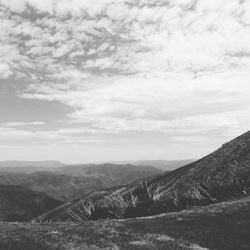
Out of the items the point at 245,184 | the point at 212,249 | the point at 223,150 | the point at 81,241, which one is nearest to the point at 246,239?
the point at 212,249

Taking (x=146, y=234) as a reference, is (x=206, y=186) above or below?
above

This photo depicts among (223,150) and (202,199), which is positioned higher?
(223,150)

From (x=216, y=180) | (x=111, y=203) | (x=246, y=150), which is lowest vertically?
(x=111, y=203)

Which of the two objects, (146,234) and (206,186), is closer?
(146,234)

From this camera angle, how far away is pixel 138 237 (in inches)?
1319

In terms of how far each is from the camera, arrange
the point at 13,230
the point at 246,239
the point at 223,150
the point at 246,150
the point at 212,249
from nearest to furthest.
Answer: the point at 212,249 → the point at 246,239 → the point at 13,230 → the point at 246,150 → the point at 223,150

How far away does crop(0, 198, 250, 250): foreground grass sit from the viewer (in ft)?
97.8

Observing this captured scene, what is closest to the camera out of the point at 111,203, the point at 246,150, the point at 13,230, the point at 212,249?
the point at 212,249

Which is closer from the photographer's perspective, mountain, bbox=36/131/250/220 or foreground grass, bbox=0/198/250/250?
foreground grass, bbox=0/198/250/250

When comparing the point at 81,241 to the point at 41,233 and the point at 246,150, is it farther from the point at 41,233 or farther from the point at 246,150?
the point at 246,150

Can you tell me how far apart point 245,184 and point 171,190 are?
2095 centimetres

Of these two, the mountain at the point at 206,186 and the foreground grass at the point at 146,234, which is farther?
the mountain at the point at 206,186

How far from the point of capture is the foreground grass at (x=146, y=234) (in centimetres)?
2981

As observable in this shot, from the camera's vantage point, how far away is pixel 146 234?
115 feet
